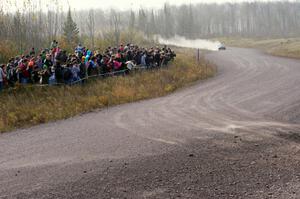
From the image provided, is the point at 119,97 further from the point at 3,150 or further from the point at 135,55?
the point at 3,150

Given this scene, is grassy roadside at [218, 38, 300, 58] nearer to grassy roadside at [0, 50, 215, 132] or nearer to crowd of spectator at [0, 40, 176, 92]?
grassy roadside at [0, 50, 215, 132]

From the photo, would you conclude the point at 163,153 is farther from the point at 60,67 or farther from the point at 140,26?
the point at 140,26

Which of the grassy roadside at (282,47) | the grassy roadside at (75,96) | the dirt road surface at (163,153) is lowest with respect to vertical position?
the dirt road surface at (163,153)

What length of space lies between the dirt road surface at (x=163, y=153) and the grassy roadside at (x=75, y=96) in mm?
1160

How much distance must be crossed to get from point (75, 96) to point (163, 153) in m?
9.97

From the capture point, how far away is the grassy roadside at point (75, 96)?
17.1m

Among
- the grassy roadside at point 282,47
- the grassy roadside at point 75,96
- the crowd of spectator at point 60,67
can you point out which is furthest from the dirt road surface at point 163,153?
the grassy roadside at point 282,47

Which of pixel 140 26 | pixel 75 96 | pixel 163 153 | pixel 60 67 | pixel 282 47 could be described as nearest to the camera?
pixel 163 153

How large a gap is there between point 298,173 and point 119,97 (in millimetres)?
13071

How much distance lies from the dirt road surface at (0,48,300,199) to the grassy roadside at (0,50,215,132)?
45.7 inches

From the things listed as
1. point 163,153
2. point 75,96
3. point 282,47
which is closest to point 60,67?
point 75,96

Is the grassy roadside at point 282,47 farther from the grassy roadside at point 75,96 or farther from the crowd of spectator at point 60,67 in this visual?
the crowd of spectator at point 60,67

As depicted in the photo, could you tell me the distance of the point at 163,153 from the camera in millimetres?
11055

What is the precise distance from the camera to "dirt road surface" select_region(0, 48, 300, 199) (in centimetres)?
859
